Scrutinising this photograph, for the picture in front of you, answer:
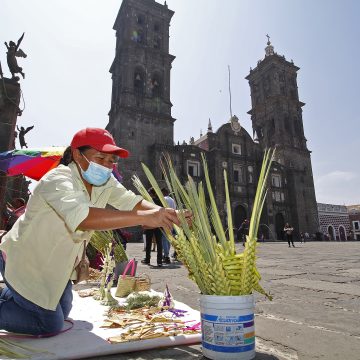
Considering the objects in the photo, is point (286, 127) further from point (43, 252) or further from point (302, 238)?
point (43, 252)

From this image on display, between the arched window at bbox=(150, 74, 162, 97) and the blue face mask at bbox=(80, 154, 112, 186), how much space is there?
2715 centimetres

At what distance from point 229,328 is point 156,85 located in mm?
28976

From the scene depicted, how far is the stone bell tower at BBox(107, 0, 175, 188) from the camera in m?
25.2

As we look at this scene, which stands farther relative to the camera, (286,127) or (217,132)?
(286,127)

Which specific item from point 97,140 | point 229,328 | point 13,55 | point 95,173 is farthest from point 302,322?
point 13,55

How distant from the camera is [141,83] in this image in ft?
91.6

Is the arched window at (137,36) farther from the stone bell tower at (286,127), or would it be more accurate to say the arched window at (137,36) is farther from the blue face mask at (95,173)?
the blue face mask at (95,173)

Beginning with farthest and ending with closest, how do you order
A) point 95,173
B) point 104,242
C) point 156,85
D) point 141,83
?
point 156,85, point 141,83, point 104,242, point 95,173

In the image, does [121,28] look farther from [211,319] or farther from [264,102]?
[211,319]

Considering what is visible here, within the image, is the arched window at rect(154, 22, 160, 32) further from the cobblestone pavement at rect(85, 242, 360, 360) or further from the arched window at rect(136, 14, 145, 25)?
the cobblestone pavement at rect(85, 242, 360, 360)

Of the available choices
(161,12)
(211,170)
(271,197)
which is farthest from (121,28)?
(271,197)

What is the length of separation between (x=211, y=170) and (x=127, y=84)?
11.9m

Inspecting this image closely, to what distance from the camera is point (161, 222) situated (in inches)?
62.9

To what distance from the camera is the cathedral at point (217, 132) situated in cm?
2594
